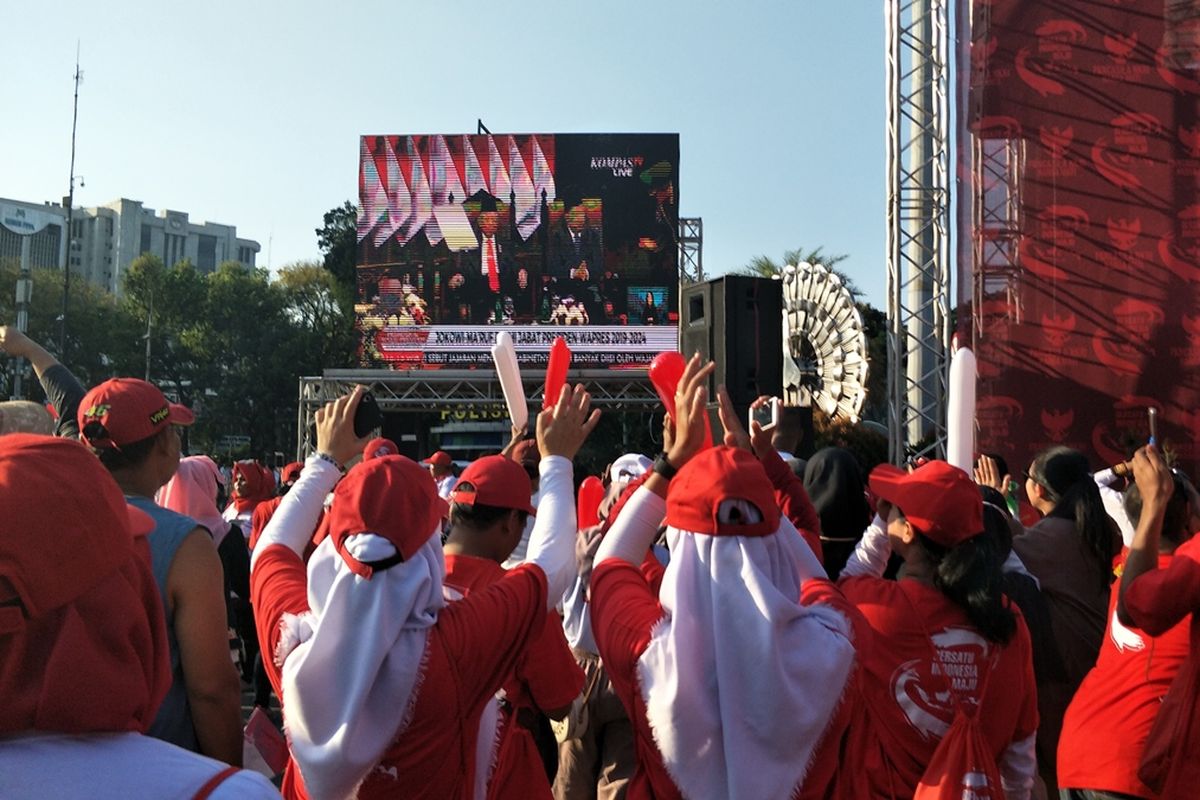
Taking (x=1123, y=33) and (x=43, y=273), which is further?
(x=43, y=273)

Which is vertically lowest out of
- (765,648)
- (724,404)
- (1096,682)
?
(1096,682)

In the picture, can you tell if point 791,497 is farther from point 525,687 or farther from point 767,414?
point 525,687

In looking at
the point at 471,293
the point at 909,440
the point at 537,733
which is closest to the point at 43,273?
the point at 471,293

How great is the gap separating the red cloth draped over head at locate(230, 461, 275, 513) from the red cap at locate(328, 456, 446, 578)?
5.59 metres

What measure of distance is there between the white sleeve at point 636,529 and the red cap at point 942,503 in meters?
0.59

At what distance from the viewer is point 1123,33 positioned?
11.7m

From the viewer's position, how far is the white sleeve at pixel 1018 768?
291 cm

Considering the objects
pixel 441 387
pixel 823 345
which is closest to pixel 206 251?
pixel 441 387

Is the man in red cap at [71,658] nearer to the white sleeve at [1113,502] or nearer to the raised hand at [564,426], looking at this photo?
the raised hand at [564,426]

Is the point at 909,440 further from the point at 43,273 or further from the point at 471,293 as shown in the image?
the point at 43,273

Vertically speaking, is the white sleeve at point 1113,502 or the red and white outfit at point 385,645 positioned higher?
the white sleeve at point 1113,502

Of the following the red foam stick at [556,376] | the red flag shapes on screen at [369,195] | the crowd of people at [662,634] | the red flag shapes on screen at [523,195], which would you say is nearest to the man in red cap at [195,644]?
the crowd of people at [662,634]

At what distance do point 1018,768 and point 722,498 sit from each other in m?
1.28

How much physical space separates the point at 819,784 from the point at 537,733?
1402 millimetres
